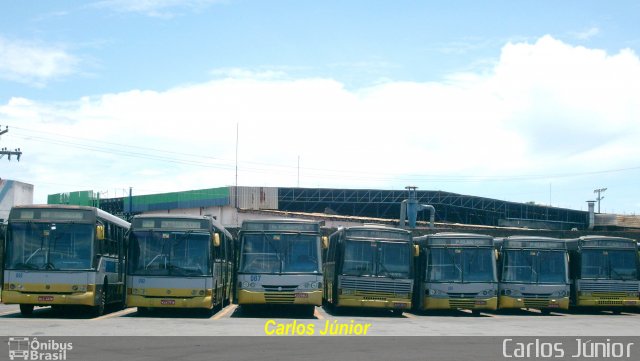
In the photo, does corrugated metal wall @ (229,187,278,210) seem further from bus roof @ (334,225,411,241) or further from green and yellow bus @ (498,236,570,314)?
bus roof @ (334,225,411,241)

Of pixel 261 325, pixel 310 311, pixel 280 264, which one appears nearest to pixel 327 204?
pixel 310 311

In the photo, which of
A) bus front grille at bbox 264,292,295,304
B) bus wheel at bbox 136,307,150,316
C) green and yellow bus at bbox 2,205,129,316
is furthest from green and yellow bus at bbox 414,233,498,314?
green and yellow bus at bbox 2,205,129,316

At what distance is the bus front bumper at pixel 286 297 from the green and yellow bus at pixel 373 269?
2057 millimetres

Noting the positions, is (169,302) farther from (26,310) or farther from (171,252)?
(26,310)

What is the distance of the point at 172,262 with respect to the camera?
23172 mm

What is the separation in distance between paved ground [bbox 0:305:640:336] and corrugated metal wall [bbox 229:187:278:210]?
155 feet

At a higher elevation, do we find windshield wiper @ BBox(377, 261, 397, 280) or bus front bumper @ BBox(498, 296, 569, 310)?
windshield wiper @ BBox(377, 261, 397, 280)

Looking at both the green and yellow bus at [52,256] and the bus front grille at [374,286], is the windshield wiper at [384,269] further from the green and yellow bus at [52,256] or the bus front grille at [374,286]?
the green and yellow bus at [52,256]

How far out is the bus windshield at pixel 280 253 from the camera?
24072 mm

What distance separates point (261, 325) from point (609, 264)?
15.1 m
